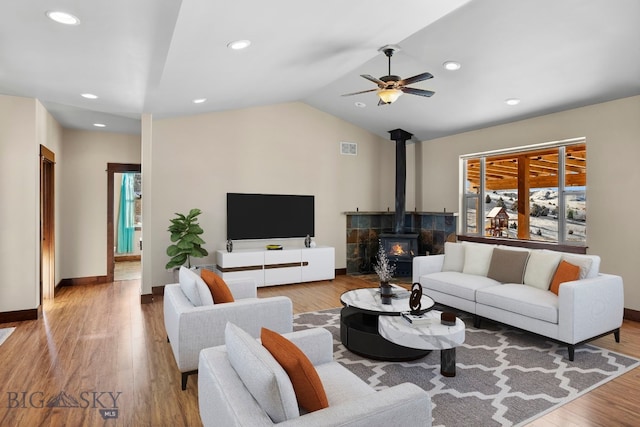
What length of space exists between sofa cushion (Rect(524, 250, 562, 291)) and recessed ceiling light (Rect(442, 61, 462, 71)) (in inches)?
91.7

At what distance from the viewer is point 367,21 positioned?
3211 mm

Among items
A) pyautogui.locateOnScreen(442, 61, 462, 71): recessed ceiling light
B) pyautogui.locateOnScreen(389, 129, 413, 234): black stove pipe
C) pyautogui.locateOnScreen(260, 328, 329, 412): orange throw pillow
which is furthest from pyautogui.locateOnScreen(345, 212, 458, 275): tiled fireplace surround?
pyautogui.locateOnScreen(260, 328, 329, 412): orange throw pillow

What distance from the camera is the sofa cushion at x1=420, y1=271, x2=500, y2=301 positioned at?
→ 4082 millimetres

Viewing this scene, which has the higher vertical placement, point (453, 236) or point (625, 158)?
point (625, 158)

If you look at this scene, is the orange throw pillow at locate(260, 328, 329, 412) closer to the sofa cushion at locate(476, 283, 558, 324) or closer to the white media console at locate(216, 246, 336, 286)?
the sofa cushion at locate(476, 283, 558, 324)

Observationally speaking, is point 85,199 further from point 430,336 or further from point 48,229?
point 430,336

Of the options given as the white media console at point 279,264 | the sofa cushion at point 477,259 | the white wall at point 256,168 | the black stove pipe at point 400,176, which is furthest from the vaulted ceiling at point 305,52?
the white media console at point 279,264

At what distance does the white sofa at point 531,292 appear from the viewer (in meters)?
3.20

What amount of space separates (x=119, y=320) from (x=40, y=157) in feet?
7.30

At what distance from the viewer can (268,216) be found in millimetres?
6352

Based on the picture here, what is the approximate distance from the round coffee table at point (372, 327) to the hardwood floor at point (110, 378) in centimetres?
109

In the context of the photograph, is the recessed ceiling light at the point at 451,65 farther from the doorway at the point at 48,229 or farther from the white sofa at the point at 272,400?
the doorway at the point at 48,229

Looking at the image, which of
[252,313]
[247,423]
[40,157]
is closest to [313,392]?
[247,423]

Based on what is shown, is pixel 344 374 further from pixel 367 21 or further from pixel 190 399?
pixel 367 21
